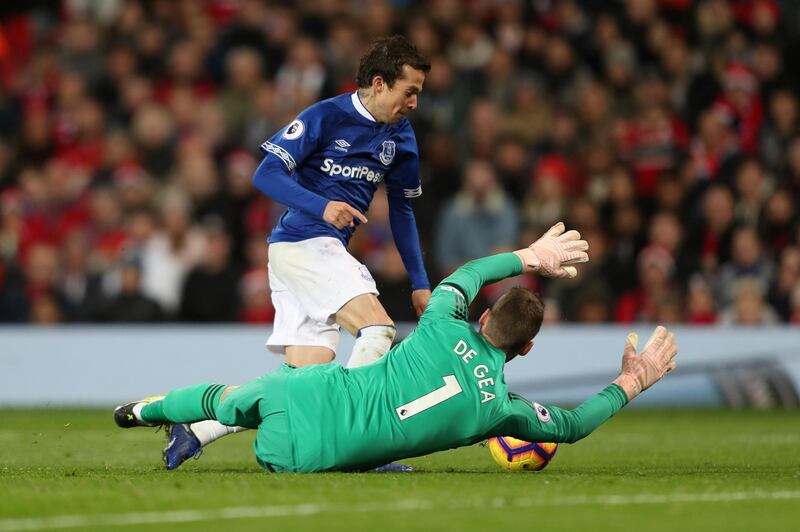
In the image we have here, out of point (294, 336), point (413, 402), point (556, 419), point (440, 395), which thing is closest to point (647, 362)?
point (556, 419)

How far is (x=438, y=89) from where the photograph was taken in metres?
16.6

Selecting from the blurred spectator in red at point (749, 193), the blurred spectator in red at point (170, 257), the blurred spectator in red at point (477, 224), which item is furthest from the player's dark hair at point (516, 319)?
the blurred spectator in red at point (170, 257)

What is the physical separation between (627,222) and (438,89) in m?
3.07

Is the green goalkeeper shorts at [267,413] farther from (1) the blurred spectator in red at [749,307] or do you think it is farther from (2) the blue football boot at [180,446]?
(1) the blurred spectator in red at [749,307]

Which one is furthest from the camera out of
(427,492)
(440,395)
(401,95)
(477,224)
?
(477,224)

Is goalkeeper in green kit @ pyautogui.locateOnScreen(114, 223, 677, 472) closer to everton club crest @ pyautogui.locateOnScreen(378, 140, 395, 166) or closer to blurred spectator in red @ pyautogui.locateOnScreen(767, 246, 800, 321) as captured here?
everton club crest @ pyautogui.locateOnScreen(378, 140, 395, 166)

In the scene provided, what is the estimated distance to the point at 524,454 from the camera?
7465mm

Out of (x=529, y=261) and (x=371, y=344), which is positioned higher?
(x=529, y=261)

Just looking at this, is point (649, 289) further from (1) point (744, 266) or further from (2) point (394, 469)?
(2) point (394, 469)

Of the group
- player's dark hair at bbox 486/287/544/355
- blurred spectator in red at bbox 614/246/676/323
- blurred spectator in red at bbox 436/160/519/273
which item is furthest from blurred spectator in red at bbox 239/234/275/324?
player's dark hair at bbox 486/287/544/355

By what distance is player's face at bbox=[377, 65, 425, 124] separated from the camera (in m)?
7.66

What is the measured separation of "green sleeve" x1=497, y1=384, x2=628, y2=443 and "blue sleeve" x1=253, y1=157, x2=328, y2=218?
1.43 metres

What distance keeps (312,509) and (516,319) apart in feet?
5.35

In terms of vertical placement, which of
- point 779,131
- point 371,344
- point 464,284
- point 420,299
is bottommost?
point 371,344
